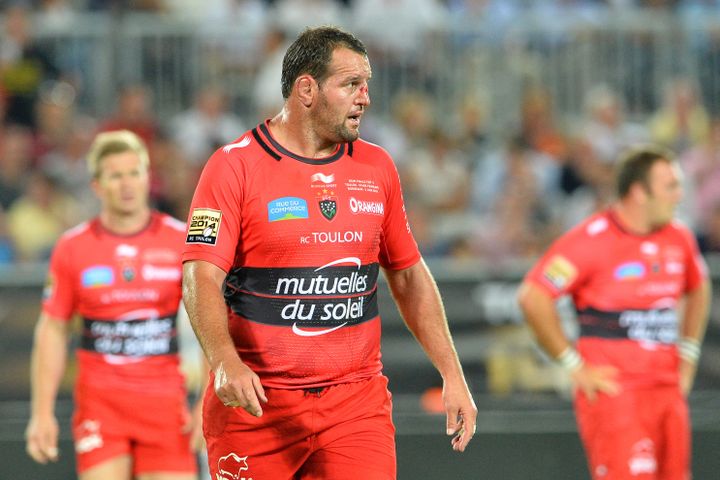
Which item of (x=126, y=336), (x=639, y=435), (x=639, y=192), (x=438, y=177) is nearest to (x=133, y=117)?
(x=438, y=177)

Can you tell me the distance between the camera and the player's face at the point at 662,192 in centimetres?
→ 705

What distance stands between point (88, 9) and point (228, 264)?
920 centimetres

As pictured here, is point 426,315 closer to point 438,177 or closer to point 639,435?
point 639,435

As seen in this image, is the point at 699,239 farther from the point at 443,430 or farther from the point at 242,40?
the point at 242,40

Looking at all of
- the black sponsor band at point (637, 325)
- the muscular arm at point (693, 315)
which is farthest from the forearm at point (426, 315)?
the muscular arm at point (693, 315)

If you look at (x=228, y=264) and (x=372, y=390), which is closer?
(x=228, y=264)

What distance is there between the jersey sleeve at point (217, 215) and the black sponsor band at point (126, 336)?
2.06 m

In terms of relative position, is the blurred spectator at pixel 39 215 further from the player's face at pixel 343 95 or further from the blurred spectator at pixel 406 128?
the player's face at pixel 343 95

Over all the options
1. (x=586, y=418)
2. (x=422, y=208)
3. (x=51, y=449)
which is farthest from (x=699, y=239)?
(x=51, y=449)

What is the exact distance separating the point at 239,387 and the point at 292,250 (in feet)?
2.39

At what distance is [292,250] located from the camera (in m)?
4.64

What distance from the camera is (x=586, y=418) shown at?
6.98 m

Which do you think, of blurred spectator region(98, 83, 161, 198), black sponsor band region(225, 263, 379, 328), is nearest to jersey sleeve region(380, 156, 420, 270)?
black sponsor band region(225, 263, 379, 328)

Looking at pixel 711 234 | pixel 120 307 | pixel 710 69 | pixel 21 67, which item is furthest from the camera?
pixel 710 69
